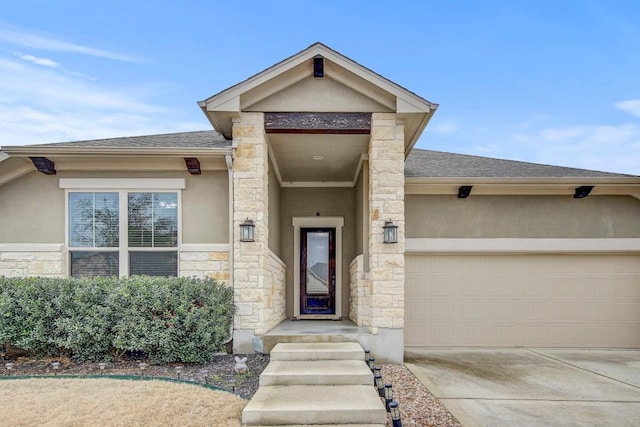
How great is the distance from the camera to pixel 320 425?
12.9 feet

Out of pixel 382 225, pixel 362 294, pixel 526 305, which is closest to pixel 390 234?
pixel 382 225

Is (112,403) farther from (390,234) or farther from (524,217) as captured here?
(524,217)

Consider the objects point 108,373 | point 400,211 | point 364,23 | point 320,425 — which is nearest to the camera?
point 320,425

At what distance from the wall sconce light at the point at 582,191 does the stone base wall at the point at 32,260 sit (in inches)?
358

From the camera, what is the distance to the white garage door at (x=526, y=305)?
8.80 m

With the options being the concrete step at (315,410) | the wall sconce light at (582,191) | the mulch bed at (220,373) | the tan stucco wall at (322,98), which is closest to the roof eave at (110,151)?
the tan stucco wall at (322,98)

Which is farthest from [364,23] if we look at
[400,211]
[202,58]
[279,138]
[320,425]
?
[320,425]

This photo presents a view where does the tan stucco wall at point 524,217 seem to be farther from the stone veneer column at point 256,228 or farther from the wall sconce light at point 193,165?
the wall sconce light at point 193,165

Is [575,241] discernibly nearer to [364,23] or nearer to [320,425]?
[320,425]

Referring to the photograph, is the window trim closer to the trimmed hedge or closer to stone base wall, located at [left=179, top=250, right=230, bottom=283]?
stone base wall, located at [left=179, top=250, right=230, bottom=283]

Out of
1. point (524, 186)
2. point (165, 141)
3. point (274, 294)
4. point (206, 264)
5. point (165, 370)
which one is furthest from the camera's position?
point (524, 186)

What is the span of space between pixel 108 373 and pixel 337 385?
285 centimetres

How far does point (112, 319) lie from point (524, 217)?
7.32 meters

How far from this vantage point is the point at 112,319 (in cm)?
591
